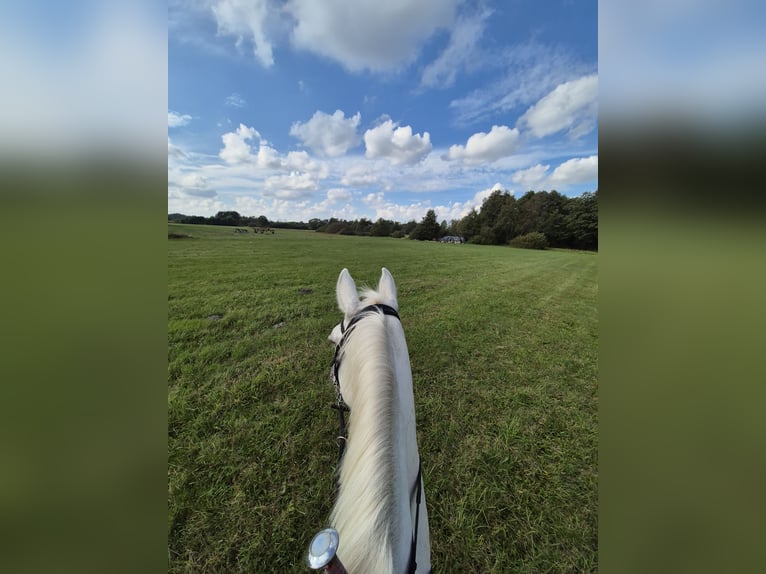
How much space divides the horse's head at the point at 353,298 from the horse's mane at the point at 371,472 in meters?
0.54

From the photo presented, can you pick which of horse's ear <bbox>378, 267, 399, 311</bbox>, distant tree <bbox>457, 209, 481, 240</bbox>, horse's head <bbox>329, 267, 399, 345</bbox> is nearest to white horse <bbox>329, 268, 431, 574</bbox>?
horse's head <bbox>329, 267, 399, 345</bbox>

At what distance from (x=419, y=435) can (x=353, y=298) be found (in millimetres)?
1237

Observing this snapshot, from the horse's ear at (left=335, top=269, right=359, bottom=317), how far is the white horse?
49 cm

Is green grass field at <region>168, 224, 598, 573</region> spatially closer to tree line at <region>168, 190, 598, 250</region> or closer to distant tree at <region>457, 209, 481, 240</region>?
tree line at <region>168, 190, 598, 250</region>

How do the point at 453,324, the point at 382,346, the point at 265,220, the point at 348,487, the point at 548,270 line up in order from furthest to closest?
the point at 265,220 < the point at 548,270 < the point at 453,324 < the point at 382,346 < the point at 348,487

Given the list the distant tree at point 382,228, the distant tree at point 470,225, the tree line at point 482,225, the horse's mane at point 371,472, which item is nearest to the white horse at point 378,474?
the horse's mane at point 371,472

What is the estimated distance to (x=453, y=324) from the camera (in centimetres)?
436

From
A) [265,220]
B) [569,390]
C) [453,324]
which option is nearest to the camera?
[569,390]

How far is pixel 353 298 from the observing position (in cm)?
179

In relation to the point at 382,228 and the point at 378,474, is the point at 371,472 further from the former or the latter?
the point at 382,228

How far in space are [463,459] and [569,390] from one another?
167 centimetres
